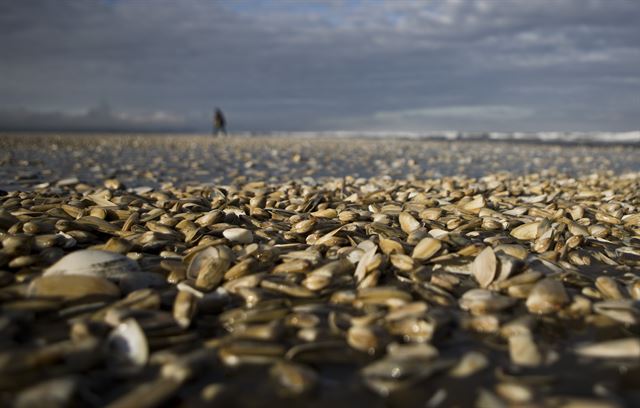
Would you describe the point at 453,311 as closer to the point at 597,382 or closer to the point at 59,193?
the point at 597,382

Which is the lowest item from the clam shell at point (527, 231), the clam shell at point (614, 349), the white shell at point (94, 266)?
the clam shell at point (614, 349)

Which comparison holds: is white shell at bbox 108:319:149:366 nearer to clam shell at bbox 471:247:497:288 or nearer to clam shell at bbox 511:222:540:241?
clam shell at bbox 471:247:497:288

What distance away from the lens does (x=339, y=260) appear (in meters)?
2.31

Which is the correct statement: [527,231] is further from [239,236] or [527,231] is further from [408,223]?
[239,236]

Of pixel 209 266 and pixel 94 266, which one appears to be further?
pixel 209 266

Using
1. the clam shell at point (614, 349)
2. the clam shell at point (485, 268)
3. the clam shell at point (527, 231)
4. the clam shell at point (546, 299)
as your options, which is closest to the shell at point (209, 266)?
the clam shell at point (485, 268)

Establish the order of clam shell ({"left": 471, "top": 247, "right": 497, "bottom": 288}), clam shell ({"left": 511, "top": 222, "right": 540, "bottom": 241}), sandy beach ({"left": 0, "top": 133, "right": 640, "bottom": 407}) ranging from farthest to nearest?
clam shell ({"left": 511, "top": 222, "right": 540, "bottom": 241}) → clam shell ({"left": 471, "top": 247, "right": 497, "bottom": 288}) → sandy beach ({"left": 0, "top": 133, "right": 640, "bottom": 407})

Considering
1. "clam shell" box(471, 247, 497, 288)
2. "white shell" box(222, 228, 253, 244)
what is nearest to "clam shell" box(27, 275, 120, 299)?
"white shell" box(222, 228, 253, 244)

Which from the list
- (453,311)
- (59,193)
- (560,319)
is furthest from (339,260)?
(59,193)

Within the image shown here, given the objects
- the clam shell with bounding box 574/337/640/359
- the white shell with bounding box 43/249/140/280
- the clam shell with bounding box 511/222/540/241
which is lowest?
the clam shell with bounding box 574/337/640/359

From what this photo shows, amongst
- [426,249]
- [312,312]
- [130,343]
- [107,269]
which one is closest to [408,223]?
[426,249]

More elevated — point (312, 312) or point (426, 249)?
point (426, 249)

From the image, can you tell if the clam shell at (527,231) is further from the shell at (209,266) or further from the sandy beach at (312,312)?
the shell at (209,266)

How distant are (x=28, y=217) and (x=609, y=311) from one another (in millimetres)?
3571
